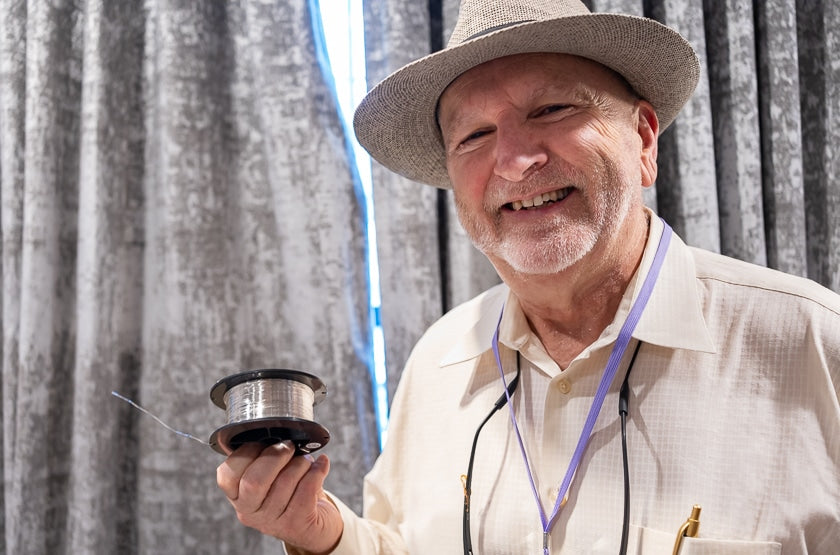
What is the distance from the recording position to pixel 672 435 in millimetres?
1131

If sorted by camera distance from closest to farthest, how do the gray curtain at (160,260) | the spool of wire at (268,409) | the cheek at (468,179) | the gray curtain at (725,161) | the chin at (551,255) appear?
the spool of wire at (268,409) < the chin at (551,255) < the cheek at (468,179) < the gray curtain at (725,161) < the gray curtain at (160,260)

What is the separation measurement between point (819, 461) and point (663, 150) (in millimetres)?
1033

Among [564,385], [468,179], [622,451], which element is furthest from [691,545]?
[468,179]

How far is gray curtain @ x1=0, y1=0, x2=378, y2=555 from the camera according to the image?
6.31ft

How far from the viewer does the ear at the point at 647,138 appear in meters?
1.38

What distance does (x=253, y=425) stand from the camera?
96 centimetres

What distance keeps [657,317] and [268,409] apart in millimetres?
661

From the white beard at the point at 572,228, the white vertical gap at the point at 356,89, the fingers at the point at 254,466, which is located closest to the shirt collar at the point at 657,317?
the white beard at the point at 572,228

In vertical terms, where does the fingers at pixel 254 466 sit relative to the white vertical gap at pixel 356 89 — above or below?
below

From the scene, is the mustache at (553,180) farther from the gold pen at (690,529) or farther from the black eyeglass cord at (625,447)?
the gold pen at (690,529)

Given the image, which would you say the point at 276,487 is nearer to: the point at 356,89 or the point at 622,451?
the point at 622,451

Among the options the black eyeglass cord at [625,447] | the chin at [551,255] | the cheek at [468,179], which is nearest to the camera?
the black eyeglass cord at [625,447]

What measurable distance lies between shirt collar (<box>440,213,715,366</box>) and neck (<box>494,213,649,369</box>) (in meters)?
0.03

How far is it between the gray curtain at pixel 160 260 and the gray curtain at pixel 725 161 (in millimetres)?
182
